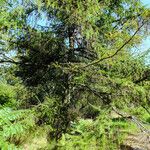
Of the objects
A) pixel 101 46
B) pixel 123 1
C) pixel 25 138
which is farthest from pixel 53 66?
pixel 123 1

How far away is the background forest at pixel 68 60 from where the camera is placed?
8250 millimetres

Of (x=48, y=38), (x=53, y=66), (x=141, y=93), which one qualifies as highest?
(x=48, y=38)

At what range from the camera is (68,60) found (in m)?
9.31

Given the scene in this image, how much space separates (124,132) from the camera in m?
6.26

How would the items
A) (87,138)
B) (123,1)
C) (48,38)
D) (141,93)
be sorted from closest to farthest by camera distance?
(87,138) < (141,93) < (48,38) < (123,1)

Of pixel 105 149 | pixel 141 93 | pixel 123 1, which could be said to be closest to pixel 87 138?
pixel 105 149

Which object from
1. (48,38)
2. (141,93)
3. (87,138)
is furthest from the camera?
(48,38)

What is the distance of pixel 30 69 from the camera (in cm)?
953

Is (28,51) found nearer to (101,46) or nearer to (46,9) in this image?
(46,9)

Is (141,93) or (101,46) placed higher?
(101,46)

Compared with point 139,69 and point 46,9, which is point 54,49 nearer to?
point 46,9

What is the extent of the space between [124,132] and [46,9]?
13.5ft

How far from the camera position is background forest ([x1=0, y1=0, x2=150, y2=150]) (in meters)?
8.25

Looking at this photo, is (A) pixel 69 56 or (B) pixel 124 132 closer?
(B) pixel 124 132
